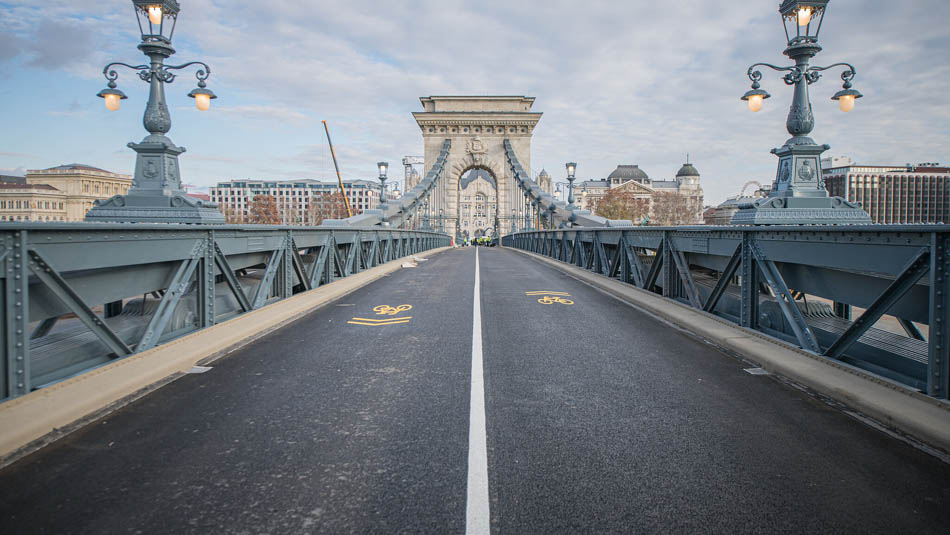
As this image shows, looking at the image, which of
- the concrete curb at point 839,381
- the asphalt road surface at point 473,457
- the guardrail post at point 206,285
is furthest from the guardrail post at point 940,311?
the guardrail post at point 206,285

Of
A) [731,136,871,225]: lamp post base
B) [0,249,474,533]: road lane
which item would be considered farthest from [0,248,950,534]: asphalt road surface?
[731,136,871,225]: lamp post base

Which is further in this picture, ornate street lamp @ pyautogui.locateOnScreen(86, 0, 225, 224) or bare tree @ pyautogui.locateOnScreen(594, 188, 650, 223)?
bare tree @ pyautogui.locateOnScreen(594, 188, 650, 223)

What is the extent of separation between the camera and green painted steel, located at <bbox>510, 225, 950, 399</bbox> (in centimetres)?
391

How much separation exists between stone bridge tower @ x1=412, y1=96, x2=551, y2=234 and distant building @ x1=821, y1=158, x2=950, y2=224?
38.3 meters

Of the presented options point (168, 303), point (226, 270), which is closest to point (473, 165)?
point (226, 270)

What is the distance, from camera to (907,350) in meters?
4.93

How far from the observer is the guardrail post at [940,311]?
149 inches

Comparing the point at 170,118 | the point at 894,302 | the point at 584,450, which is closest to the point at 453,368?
the point at 584,450

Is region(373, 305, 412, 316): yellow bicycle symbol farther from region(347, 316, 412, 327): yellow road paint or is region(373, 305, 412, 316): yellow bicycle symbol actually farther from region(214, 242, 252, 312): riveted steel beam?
region(214, 242, 252, 312): riveted steel beam

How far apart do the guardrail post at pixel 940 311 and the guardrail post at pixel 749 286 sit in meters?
2.62

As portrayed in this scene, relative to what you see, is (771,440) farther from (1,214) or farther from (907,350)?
(1,214)

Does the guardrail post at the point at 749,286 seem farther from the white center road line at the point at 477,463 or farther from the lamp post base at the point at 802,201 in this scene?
the lamp post base at the point at 802,201

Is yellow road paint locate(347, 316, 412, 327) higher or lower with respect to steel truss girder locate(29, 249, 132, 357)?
lower

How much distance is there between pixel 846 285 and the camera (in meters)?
5.16
